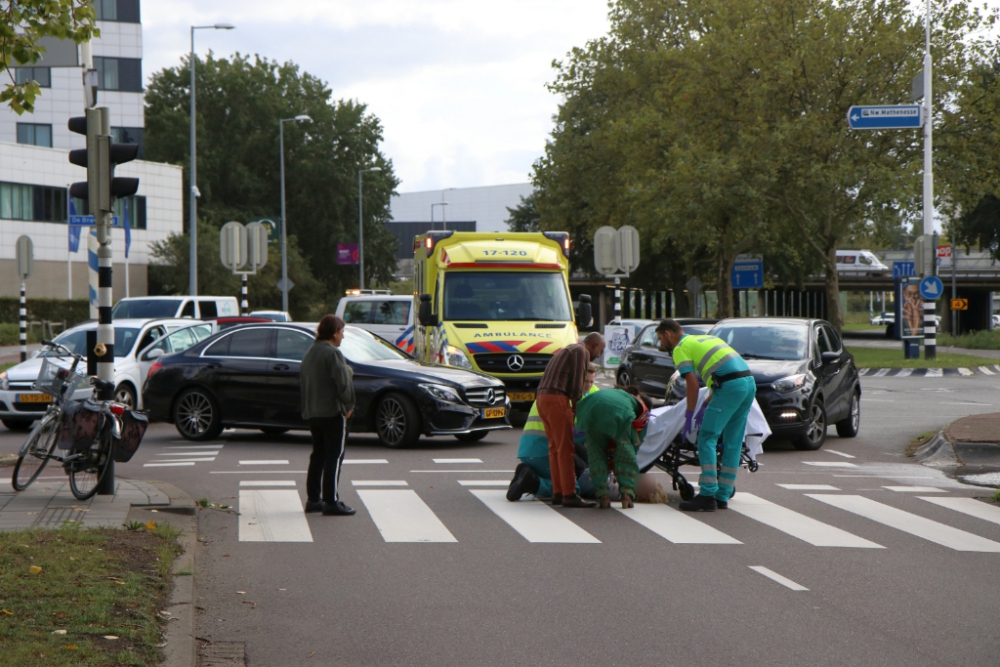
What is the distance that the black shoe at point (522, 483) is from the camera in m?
11.1

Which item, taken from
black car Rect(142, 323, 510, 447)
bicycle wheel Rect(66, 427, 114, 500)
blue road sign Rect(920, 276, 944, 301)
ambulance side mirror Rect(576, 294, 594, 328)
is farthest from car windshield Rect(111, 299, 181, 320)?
blue road sign Rect(920, 276, 944, 301)

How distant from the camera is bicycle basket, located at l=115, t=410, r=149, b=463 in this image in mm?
10508

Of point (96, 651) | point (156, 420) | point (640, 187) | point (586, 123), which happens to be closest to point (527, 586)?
point (96, 651)

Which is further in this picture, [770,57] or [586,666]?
[770,57]

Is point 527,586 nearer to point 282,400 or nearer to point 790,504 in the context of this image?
point 790,504

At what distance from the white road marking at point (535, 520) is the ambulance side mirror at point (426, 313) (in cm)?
670

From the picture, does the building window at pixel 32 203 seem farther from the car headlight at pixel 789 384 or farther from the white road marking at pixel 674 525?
the white road marking at pixel 674 525

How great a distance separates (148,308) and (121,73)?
1726 inches

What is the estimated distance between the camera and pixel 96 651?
5461 millimetres

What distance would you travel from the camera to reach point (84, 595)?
6551 mm

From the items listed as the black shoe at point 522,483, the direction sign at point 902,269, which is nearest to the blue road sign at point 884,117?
the direction sign at point 902,269

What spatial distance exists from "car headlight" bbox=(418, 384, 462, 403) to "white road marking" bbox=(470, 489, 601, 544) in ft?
11.8

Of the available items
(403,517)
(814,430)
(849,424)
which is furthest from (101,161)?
(849,424)

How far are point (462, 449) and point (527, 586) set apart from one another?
26.7 feet
